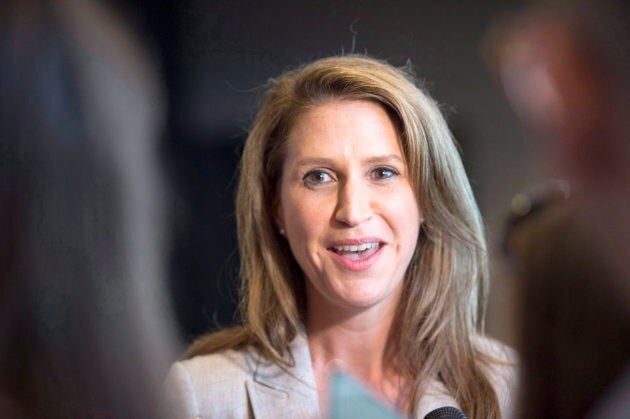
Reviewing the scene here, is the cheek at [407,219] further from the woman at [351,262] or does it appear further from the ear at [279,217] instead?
the ear at [279,217]

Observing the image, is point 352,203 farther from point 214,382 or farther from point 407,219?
point 214,382

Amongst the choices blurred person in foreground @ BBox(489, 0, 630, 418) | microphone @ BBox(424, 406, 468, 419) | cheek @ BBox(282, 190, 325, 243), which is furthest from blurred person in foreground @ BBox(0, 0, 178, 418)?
blurred person in foreground @ BBox(489, 0, 630, 418)

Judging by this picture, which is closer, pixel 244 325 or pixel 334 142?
pixel 334 142

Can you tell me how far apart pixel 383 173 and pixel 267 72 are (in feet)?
0.61

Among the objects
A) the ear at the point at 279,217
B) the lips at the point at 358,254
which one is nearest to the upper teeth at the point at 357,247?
the lips at the point at 358,254

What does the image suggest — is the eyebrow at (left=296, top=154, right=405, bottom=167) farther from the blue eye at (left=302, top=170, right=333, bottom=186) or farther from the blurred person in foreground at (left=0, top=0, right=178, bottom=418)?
the blurred person in foreground at (left=0, top=0, right=178, bottom=418)

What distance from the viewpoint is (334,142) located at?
0.88 metres

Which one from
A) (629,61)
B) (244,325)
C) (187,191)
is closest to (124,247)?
(187,191)

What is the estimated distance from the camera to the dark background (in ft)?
2.94

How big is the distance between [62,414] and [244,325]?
10.1 inches

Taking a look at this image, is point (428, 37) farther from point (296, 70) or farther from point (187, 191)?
point (187, 191)

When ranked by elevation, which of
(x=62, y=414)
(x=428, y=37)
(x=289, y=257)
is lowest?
(x=62, y=414)

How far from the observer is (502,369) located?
2.85 feet

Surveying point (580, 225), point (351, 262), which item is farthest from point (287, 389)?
point (580, 225)
